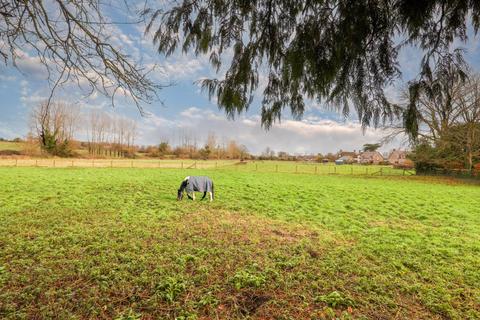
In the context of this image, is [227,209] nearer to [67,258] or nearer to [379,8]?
[67,258]

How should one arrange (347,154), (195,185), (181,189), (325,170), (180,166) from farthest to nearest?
(347,154), (180,166), (325,170), (181,189), (195,185)

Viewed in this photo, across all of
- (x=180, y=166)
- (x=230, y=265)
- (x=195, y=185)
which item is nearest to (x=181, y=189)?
(x=195, y=185)

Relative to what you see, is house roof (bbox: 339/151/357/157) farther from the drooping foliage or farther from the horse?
the drooping foliage

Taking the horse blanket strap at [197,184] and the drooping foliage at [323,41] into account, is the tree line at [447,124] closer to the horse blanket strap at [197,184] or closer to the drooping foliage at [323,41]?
the drooping foliage at [323,41]

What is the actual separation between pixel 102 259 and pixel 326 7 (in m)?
4.17

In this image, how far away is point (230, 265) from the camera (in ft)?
11.3

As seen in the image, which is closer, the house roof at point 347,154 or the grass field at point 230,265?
the grass field at point 230,265

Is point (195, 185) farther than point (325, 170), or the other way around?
point (325, 170)

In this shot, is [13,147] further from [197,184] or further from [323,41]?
[323,41]

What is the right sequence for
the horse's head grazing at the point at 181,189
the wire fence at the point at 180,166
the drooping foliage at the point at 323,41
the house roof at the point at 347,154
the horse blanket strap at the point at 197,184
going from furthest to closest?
the house roof at the point at 347,154 → the wire fence at the point at 180,166 → the horse's head grazing at the point at 181,189 → the horse blanket strap at the point at 197,184 → the drooping foliage at the point at 323,41

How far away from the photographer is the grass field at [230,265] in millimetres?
2551

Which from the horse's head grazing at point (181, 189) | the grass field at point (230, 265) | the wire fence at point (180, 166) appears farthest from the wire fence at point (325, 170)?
the grass field at point (230, 265)

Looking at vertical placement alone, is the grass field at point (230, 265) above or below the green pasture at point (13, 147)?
below

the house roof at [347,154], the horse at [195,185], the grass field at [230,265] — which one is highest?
the house roof at [347,154]
